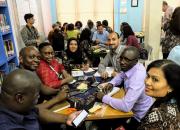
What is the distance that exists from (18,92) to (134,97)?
4.02ft

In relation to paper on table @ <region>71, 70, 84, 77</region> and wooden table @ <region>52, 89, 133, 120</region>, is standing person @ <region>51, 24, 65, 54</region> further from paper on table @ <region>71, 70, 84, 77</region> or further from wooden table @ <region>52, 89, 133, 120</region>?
wooden table @ <region>52, 89, 133, 120</region>

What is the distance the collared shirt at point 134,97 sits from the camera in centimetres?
206

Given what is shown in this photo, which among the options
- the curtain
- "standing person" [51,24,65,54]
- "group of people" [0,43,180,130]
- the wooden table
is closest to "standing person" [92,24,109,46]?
"standing person" [51,24,65,54]

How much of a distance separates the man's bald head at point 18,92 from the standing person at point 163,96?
0.78 m

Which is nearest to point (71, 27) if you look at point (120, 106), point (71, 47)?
point (71, 47)

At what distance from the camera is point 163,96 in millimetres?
1438

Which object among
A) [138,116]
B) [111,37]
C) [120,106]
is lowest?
[138,116]

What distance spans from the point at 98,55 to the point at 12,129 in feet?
13.3

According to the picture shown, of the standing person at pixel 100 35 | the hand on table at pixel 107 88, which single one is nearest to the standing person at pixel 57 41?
the standing person at pixel 100 35

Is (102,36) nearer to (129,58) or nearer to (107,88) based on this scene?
(107,88)

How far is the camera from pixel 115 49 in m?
3.35

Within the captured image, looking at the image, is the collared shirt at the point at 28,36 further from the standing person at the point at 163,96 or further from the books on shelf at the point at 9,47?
the standing person at the point at 163,96

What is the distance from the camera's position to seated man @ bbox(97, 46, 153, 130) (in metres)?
2.07

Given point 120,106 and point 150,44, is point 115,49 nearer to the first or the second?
point 120,106
